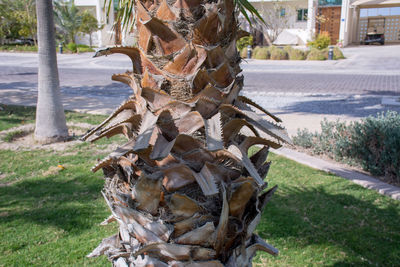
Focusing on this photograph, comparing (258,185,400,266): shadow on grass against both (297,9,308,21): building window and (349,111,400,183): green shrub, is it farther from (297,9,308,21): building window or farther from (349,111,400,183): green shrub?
(297,9,308,21): building window

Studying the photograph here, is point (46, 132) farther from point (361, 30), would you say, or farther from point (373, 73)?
point (361, 30)

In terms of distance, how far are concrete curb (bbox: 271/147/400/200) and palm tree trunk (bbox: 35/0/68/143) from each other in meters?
4.82

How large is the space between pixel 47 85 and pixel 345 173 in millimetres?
6297

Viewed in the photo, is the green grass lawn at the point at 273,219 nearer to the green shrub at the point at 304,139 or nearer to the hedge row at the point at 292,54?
the green shrub at the point at 304,139

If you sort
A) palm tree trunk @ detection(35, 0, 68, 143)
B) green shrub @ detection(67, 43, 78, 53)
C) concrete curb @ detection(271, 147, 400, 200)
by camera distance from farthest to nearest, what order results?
green shrub @ detection(67, 43, 78, 53) → palm tree trunk @ detection(35, 0, 68, 143) → concrete curb @ detection(271, 147, 400, 200)

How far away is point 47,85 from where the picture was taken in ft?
25.6

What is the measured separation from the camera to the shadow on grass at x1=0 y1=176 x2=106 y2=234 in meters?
4.75

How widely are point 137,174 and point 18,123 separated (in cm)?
848

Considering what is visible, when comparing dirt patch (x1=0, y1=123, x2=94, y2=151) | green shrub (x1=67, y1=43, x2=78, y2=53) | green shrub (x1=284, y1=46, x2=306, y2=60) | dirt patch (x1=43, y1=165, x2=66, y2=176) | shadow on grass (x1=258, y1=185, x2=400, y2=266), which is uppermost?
green shrub (x1=67, y1=43, x2=78, y2=53)

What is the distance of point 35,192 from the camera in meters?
5.56

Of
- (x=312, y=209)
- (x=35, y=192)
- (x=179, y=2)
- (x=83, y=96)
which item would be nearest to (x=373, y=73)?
(x=83, y=96)

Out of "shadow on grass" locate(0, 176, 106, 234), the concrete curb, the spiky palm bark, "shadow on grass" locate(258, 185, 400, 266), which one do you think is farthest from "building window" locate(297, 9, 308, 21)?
the spiky palm bark

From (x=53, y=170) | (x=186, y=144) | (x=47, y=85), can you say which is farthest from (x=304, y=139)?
(x=186, y=144)

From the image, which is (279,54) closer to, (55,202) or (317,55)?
(317,55)
